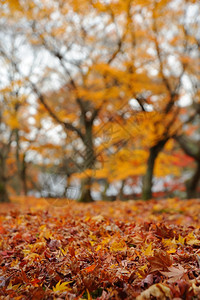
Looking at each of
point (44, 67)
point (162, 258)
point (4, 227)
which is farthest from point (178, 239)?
point (44, 67)

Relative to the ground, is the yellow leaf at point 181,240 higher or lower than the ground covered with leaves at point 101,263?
higher

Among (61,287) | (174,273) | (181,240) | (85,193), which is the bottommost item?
(61,287)

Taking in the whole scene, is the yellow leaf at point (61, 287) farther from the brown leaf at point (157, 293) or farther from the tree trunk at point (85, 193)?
the tree trunk at point (85, 193)

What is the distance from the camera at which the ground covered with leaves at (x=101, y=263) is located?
1.92m

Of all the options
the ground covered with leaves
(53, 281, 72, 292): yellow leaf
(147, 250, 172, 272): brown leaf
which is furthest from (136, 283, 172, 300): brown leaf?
(53, 281, 72, 292): yellow leaf

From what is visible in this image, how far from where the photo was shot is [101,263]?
7.81 feet

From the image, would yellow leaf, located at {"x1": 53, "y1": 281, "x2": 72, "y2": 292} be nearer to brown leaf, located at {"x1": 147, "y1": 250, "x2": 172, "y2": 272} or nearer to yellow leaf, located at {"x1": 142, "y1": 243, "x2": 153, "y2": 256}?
brown leaf, located at {"x1": 147, "y1": 250, "x2": 172, "y2": 272}

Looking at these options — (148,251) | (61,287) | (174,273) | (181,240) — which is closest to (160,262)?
(174,273)

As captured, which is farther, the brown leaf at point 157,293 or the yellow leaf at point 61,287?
the yellow leaf at point 61,287

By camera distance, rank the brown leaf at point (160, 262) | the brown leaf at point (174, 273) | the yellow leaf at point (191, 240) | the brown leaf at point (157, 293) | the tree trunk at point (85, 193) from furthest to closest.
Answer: the tree trunk at point (85, 193), the yellow leaf at point (191, 240), the brown leaf at point (160, 262), the brown leaf at point (174, 273), the brown leaf at point (157, 293)

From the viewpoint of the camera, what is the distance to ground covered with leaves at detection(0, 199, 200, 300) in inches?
75.7

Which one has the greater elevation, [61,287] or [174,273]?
[174,273]

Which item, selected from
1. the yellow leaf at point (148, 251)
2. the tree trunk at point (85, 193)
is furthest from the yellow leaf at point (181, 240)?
the tree trunk at point (85, 193)

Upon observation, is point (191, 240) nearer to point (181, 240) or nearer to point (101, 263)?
point (181, 240)
